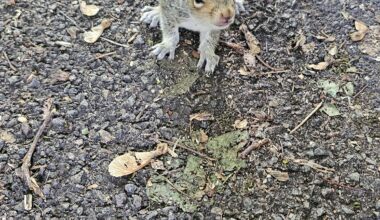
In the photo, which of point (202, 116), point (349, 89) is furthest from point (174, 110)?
point (349, 89)

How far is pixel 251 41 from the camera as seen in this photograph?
11.8 feet

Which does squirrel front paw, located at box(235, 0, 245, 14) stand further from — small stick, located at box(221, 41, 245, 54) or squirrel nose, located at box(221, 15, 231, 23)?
squirrel nose, located at box(221, 15, 231, 23)

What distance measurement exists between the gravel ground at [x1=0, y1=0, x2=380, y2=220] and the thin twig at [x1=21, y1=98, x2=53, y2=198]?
0.10ft

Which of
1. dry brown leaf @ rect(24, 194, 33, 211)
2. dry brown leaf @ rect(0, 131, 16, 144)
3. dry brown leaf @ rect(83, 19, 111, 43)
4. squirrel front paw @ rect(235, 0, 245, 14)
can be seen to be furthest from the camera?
squirrel front paw @ rect(235, 0, 245, 14)

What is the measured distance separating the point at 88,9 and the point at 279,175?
1.63 m

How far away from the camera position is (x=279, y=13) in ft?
12.3

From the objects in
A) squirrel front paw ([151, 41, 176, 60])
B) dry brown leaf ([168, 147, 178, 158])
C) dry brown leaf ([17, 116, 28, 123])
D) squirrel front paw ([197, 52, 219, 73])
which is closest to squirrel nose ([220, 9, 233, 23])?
squirrel front paw ([197, 52, 219, 73])

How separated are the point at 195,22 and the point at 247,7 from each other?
656 millimetres

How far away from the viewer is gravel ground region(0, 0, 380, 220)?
2943 millimetres

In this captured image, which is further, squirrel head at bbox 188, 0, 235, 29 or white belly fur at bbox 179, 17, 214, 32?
white belly fur at bbox 179, 17, 214, 32

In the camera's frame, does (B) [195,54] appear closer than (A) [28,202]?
No

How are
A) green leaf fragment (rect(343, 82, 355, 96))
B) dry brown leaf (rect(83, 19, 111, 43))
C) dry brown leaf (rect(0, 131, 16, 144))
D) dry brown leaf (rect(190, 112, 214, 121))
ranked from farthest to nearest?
dry brown leaf (rect(83, 19, 111, 43)) → green leaf fragment (rect(343, 82, 355, 96)) → dry brown leaf (rect(190, 112, 214, 121)) → dry brown leaf (rect(0, 131, 16, 144))

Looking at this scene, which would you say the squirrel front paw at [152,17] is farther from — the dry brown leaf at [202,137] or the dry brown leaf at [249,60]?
the dry brown leaf at [202,137]

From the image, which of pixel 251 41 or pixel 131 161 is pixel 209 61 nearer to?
pixel 251 41
